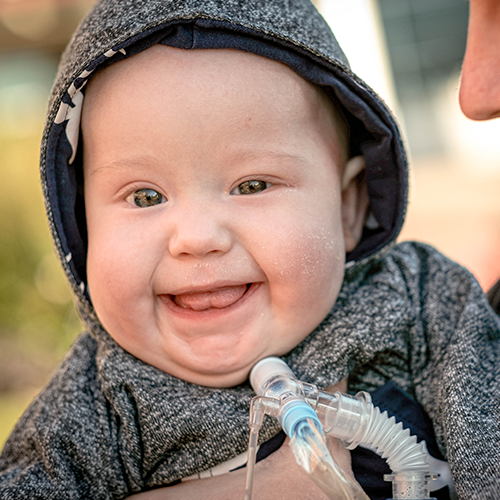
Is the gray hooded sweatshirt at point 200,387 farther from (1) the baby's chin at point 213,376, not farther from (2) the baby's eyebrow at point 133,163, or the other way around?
(2) the baby's eyebrow at point 133,163

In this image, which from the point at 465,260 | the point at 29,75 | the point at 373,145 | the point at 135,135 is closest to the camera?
the point at 135,135

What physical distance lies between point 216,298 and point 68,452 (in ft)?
1.51

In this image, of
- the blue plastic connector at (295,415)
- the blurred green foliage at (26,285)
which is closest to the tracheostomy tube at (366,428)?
the blue plastic connector at (295,415)

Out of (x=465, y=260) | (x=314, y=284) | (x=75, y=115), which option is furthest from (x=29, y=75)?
(x=314, y=284)

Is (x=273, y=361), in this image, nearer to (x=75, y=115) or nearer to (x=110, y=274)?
(x=110, y=274)

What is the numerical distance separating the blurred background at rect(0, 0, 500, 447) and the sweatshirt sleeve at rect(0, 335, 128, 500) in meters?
2.81

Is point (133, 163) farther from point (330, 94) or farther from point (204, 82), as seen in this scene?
point (330, 94)

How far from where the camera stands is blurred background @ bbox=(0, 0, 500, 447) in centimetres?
438

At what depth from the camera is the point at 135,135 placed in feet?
4.18

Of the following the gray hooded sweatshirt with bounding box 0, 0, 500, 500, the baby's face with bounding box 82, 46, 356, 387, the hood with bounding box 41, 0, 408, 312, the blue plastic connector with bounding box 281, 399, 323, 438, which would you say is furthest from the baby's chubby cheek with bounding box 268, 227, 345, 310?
the blue plastic connector with bounding box 281, 399, 323, 438

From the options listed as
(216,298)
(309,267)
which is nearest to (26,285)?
(216,298)

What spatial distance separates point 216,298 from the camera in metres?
1.30

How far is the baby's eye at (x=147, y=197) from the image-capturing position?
1.32 meters

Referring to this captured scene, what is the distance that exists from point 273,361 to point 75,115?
2.37 ft
